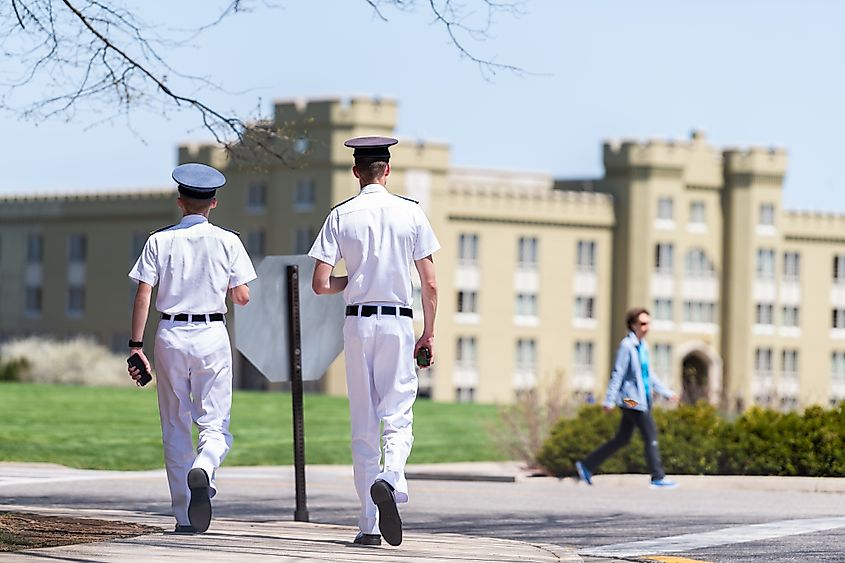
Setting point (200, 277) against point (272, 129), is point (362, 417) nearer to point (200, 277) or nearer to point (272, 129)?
point (200, 277)

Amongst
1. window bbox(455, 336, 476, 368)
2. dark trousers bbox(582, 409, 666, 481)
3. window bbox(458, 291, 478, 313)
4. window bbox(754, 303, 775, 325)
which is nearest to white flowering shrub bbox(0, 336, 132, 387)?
A: window bbox(455, 336, 476, 368)

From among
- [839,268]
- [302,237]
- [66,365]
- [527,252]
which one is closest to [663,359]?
[527,252]

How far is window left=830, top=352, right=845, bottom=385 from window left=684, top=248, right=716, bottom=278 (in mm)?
9853

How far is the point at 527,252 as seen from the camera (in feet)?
303

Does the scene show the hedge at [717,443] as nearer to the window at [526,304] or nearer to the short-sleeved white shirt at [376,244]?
the short-sleeved white shirt at [376,244]

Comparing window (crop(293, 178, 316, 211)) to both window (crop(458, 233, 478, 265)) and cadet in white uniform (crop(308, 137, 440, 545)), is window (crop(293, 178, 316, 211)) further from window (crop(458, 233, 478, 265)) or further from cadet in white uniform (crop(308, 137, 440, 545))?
cadet in white uniform (crop(308, 137, 440, 545))

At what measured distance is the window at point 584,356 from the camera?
3664 inches

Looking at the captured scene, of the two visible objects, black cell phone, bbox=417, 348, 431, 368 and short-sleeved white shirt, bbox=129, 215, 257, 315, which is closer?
black cell phone, bbox=417, 348, 431, 368

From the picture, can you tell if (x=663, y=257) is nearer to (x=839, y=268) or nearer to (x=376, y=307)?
(x=839, y=268)

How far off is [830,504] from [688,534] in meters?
3.90

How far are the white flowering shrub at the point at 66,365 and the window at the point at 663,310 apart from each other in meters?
28.5

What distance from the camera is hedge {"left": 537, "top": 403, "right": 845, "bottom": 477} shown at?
1994cm

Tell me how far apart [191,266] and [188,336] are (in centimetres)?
42

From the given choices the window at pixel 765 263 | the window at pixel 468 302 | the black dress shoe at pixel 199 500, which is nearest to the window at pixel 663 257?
the window at pixel 765 263
